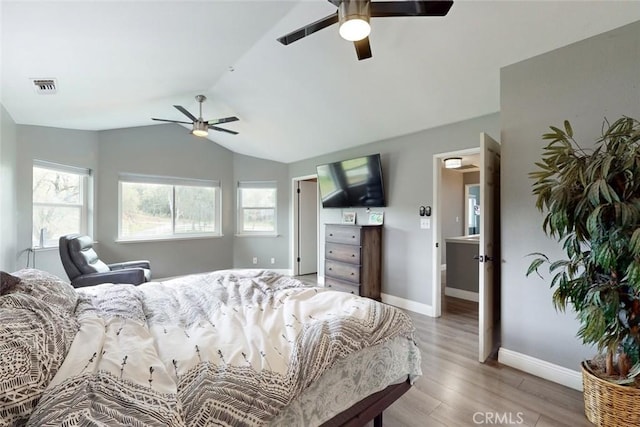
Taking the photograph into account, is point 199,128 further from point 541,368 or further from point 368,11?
point 541,368

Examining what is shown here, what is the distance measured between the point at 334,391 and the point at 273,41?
9.52ft

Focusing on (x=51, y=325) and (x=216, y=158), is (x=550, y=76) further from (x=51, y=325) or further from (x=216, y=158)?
(x=216, y=158)

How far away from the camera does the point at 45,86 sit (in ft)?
8.57

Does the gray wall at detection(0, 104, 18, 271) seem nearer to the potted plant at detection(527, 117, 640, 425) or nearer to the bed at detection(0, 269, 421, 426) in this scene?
the bed at detection(0, 269, 421, 426)

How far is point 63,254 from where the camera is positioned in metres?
3.23

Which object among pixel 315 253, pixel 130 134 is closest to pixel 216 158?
pixel 130 134

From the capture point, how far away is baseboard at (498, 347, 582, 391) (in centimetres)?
213

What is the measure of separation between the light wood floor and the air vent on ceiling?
12.5 ft

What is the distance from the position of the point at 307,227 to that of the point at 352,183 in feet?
6.50

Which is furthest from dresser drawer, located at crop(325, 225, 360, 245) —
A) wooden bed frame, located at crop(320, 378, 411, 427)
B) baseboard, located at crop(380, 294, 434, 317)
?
wooden bed frame, located at crop(320, 378, 411, 427)

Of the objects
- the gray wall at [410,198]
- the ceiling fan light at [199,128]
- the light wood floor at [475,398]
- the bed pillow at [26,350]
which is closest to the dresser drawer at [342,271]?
the gray wall at [410,198]

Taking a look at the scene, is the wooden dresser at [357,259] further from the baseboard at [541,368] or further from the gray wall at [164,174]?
the gray wall at [164,174]

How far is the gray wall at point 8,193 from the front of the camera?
113 inches

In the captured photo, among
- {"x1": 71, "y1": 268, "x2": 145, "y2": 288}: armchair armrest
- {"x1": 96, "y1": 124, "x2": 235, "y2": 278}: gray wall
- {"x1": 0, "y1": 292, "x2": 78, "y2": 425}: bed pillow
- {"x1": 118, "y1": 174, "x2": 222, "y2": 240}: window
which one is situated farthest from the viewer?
{"x1": 118, "y1": 174, "x2": 222, "y2": 240}: window
